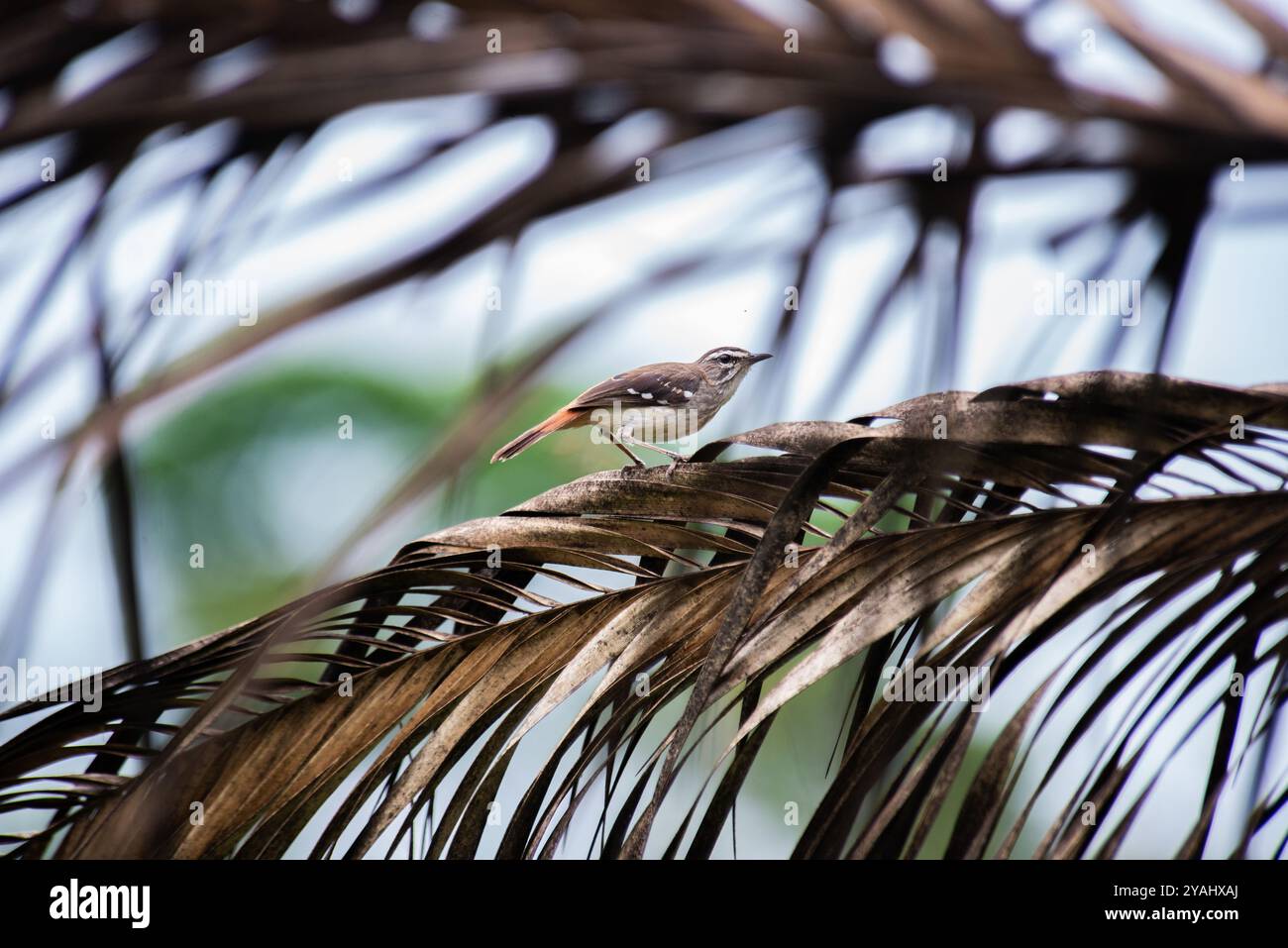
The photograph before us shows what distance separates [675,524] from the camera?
163cm

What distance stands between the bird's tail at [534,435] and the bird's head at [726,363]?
0.43m

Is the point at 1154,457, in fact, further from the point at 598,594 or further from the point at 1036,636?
the point at 598,594

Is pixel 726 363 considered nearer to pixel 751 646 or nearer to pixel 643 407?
pixel 643 407

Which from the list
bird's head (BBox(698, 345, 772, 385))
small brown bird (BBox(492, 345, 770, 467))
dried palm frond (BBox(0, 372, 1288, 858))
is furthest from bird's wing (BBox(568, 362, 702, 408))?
dried palm frond (BBox(0, 372, 1288, 858))

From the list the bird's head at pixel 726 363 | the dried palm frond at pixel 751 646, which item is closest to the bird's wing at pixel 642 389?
the bird's head at pixel 726 363

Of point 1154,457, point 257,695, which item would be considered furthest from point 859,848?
point 257,695

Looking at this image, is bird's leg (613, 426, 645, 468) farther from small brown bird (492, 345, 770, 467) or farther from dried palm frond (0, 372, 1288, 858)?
dried palm frond (0, 372, 1288, 858)

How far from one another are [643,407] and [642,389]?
0.15 feet

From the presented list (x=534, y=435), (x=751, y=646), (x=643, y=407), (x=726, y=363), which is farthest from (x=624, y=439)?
(x=751, y=646)

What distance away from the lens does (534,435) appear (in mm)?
2273

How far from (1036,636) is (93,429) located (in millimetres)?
969

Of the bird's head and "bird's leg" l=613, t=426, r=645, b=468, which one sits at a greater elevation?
the bird's head

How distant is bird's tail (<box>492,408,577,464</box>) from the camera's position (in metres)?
2.18

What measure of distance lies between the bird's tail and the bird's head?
433mm
